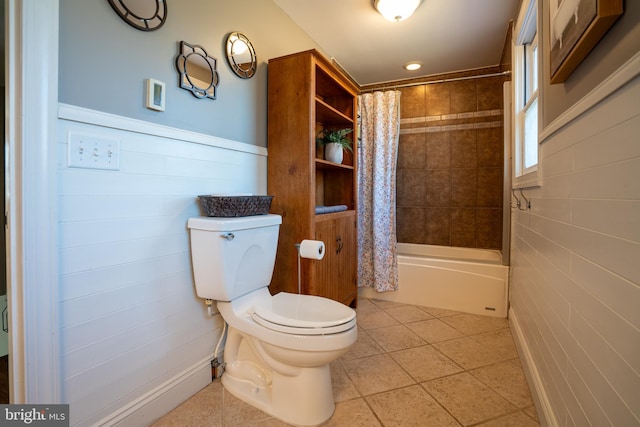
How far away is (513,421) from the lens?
4.19ft

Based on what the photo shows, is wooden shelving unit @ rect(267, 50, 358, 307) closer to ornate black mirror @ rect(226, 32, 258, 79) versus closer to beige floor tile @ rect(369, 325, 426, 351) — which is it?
ornate black mirror @ rect(226, 32, 258, 79)

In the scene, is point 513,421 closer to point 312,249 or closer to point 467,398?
point 467,398

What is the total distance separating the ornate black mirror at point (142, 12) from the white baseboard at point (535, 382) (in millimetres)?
2155

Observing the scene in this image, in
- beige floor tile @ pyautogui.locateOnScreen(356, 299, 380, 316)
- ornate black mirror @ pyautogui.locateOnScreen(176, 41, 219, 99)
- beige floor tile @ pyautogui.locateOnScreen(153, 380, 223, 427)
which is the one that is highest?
ornate black mirror @ pyautogui.locateOnScreen(176, 41, 219, 99)

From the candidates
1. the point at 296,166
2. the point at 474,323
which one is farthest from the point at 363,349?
the point at 296,166

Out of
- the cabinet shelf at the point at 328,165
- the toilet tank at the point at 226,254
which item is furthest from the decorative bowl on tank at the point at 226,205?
the cabinet shelf at the point at 328,165

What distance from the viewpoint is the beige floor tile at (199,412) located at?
1274 mm

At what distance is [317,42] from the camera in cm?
245

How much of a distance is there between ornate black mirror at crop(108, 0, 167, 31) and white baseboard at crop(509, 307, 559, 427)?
216 centimetres

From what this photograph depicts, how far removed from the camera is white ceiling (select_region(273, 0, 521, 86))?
1987mm

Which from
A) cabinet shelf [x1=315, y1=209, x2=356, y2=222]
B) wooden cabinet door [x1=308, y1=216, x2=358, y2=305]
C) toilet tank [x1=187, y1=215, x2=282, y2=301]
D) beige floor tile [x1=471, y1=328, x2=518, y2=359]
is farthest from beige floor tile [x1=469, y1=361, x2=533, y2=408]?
toilet tank [x1=187, y1=215, x2=282, y2=301]

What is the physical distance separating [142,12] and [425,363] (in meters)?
2.16

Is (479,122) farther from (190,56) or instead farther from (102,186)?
(102,186)

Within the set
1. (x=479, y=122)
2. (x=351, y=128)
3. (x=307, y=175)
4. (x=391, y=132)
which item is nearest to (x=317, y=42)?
(x=351, y=128)
